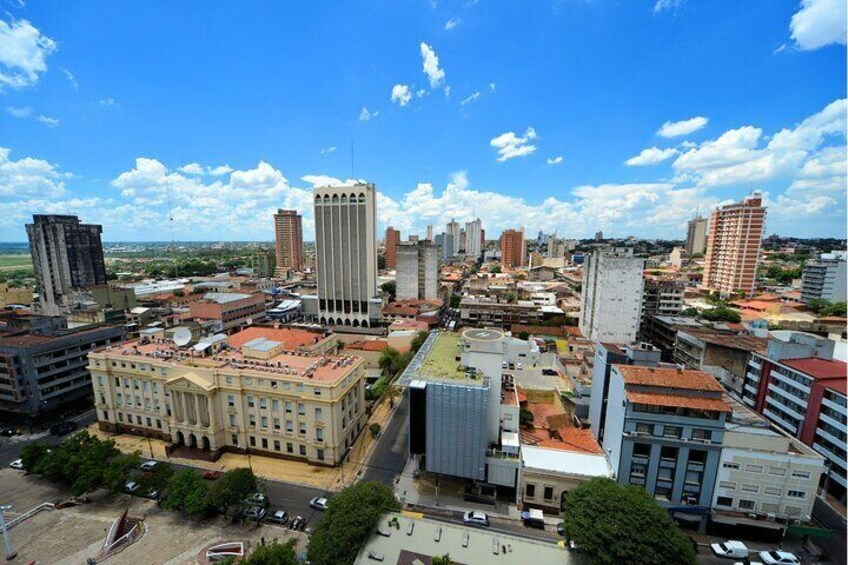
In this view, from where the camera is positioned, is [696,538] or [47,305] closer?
[696,538]

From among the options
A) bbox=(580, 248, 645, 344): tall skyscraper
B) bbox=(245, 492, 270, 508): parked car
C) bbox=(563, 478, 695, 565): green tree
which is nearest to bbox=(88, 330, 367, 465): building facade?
bbox=(245, 492, 270, 508): parked car

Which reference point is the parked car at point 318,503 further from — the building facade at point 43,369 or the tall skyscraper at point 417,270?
the tall skyscraper at point 417,270

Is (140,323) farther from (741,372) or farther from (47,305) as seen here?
(741,372)

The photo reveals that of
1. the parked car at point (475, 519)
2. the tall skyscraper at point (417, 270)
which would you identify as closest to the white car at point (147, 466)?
the parked car at point (475, 519)

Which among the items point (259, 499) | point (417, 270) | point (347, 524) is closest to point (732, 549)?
point (347, 524)

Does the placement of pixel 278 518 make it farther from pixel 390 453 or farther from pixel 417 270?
pixel 417 270

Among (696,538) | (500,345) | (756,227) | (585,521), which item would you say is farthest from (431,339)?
(756,227)

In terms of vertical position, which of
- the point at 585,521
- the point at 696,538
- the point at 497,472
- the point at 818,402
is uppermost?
the point at 818,402
